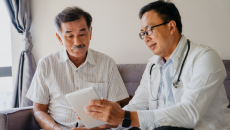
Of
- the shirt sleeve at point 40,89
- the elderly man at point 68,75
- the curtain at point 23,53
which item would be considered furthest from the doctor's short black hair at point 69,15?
the curtain at point 23,53

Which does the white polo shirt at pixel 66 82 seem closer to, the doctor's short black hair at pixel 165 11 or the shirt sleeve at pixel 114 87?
the shirt sleeve at pixel 114 87

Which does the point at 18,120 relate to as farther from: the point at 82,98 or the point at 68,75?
the point at 82,98

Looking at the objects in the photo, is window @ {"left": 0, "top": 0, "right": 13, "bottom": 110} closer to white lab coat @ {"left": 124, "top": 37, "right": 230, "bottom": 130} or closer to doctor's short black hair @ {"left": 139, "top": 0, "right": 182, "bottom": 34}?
doctor's short black hair @ {"left": 139, "top": 0, "right": 182, "bottom": 34}

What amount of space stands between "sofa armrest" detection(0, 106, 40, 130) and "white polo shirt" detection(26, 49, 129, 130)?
0.49ft

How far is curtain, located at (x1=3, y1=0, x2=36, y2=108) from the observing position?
259cm

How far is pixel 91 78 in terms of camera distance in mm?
1729

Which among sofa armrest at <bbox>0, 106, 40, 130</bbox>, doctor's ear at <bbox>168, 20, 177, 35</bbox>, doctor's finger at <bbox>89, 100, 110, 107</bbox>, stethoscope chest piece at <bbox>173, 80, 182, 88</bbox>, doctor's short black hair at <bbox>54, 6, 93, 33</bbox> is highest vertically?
doctor's short black hair at <bbox>54, 6, 93, 33</bbox>

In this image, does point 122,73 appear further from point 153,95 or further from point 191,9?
point 191,9

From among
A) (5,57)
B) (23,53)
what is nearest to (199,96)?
(23,53)

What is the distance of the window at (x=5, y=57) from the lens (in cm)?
287

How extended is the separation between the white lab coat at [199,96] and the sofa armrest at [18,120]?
3.92 feet

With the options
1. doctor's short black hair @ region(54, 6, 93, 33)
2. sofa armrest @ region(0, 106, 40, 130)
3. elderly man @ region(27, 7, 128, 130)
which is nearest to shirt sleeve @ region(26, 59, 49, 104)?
elderly man @ region(27, 7, 128, 130)

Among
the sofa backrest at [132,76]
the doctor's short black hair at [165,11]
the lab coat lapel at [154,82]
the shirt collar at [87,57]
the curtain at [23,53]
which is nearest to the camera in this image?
the doctor's short black hair at [165,11]

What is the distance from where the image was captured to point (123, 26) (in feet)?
7.78
